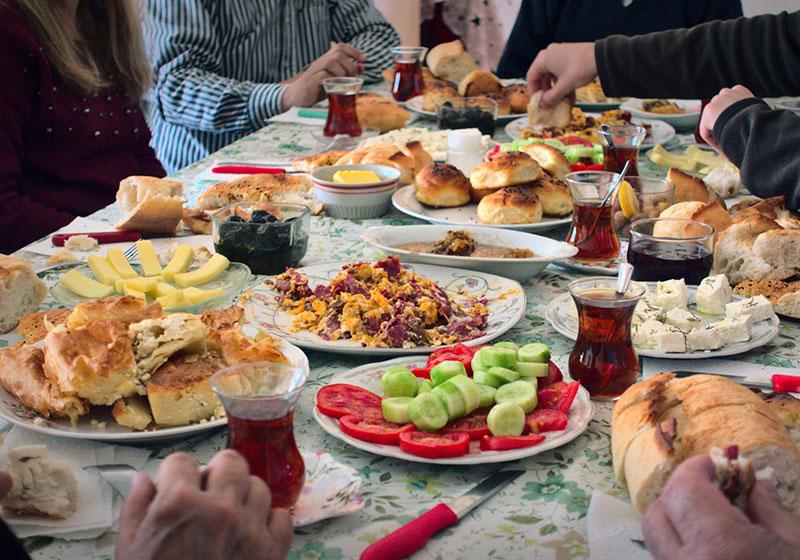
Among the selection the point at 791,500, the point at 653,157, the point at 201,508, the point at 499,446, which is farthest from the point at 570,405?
the point at 653,157

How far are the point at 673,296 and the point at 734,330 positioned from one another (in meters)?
0.13

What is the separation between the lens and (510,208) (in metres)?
2.15

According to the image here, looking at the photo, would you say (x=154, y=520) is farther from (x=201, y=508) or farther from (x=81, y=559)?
(x=81, y=559)

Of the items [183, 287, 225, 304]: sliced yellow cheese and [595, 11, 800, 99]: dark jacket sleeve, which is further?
[595, 11, 800, 99]: dark jacket sleeve

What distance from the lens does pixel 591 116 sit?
340cm

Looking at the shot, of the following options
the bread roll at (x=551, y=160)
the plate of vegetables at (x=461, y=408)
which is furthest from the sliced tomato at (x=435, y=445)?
the bread roll at (x=551, y=160)

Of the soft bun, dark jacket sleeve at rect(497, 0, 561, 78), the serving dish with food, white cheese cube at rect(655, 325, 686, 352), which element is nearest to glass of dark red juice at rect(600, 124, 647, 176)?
the soft bun

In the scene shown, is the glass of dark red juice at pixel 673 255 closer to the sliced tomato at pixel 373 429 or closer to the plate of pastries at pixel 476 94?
the sliced tomato at pixel 373 429

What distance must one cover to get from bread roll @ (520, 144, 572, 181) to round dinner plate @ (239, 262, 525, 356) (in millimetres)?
697

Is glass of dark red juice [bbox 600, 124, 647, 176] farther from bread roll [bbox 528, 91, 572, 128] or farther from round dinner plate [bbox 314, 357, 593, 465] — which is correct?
round dinner plate [bbox 314, 357, 593, 465]

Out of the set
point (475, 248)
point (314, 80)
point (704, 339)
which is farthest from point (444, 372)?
point (314, 80)

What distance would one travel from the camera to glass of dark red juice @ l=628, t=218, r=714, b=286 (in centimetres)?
177

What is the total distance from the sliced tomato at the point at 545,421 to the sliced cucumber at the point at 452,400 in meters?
0.09

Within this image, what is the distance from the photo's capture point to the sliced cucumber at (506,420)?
1.18 meters
